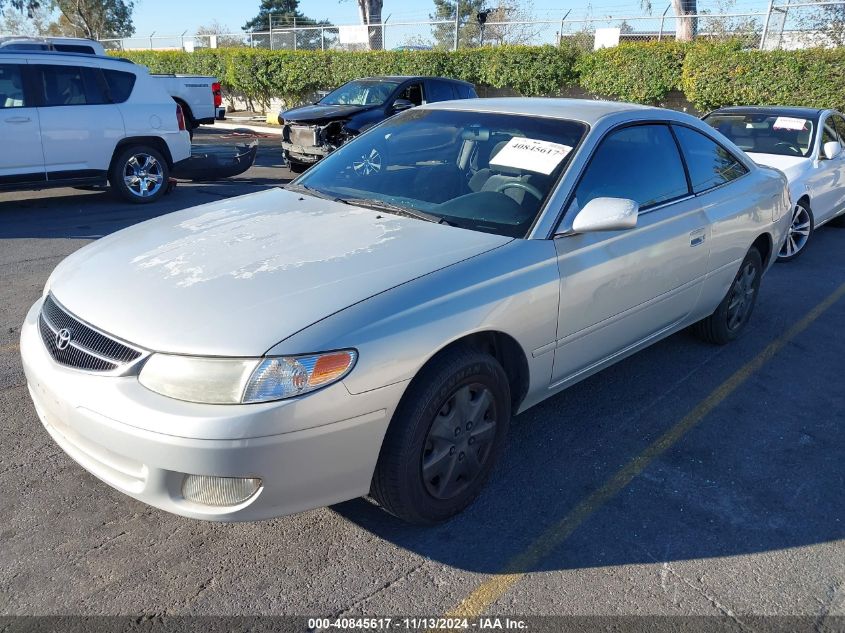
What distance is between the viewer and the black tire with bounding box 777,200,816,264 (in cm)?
767

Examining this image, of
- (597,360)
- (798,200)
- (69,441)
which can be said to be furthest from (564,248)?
(798,200)

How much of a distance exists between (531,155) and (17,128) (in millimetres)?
6915

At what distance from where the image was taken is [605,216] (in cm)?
326

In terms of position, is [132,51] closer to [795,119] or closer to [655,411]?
[795,119]

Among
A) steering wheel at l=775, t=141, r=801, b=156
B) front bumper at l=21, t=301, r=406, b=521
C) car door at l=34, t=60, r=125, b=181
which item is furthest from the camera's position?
car door at l=34, t=60, r=125, b=181

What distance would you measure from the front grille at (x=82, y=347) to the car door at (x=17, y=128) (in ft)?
20.6

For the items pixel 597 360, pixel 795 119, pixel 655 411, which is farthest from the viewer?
pixel 795 119

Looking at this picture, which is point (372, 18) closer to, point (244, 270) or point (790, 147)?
point (790, 147)

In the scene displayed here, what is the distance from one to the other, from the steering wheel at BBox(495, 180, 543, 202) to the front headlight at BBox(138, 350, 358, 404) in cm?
147

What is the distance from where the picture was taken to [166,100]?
31.4ft

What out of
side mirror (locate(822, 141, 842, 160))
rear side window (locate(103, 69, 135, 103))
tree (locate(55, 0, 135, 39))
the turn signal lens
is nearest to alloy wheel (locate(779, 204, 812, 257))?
side mirror (locate(822, 141, 842, 160))

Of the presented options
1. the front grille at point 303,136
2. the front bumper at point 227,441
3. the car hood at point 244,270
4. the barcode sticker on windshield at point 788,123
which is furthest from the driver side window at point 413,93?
the front bumper at point 227,441

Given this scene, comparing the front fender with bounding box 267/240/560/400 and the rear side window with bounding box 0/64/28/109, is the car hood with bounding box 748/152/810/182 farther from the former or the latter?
the rear side window with bounding box 0/64/28/109

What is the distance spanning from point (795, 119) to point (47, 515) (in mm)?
8442
